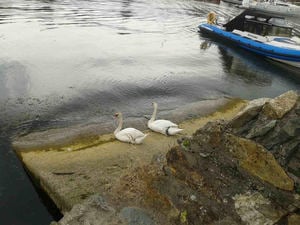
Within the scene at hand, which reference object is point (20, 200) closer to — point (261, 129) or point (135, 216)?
point (135, 216)

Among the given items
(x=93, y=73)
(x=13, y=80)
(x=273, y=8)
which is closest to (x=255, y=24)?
(x=93, y=73)

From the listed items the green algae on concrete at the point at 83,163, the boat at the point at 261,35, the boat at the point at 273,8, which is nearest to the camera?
the green algae on concrete at the point at 83,163

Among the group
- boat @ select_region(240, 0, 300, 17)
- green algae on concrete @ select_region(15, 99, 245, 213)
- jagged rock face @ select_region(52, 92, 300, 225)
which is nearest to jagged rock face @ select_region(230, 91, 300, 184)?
jagged rock face @ select_region(52, 92, 300, 225)

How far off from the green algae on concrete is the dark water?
0.61 metres

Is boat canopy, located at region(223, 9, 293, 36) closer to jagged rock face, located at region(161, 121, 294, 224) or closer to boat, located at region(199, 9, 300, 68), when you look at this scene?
boat, located at region(199, 9, 300, 68)

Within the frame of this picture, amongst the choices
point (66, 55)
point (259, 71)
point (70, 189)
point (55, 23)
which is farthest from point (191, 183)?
point (55, 23)

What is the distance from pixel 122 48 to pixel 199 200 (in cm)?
1884

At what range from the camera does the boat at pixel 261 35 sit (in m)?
24.8

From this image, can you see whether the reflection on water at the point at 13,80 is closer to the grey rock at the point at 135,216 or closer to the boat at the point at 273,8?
the grey rock at the point at 135,216

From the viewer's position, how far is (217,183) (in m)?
6.90

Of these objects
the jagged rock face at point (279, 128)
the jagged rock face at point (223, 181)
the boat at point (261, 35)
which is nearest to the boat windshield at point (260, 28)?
the boat at point (261, 35)

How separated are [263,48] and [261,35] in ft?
12.7

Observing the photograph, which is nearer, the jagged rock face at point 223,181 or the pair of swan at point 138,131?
the jagged rock face at point 223,181

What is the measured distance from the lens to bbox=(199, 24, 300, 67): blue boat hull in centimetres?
2420
